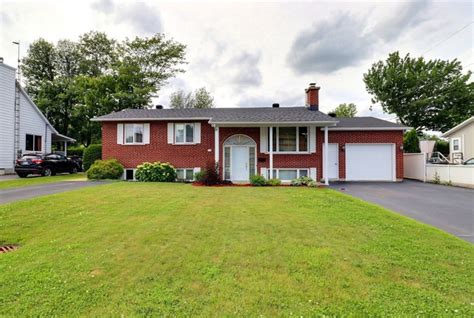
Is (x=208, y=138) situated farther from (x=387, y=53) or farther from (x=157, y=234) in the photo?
(x=387, y=53)

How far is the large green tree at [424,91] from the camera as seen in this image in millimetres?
29328

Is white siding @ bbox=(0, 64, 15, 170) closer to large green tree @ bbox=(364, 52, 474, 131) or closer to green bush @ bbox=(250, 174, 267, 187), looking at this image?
green bush @ bbox=(250, 174, 267, 187)

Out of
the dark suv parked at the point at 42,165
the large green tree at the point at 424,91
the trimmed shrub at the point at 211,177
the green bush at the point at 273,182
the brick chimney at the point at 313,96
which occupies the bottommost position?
the green bush at the point at 273,182

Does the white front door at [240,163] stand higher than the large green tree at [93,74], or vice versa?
the large green tree at [93,74]

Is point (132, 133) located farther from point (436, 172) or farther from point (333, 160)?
point (436, 172)

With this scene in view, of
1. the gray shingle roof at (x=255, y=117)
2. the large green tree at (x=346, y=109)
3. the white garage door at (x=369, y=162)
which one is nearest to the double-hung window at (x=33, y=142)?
the gray shingle roof at (x=255, y=117)

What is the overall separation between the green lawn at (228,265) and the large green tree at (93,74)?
24.2m

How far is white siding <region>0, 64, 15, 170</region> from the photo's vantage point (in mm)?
17969

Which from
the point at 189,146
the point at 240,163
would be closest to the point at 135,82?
the point at 189,146

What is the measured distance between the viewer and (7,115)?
1841 cm

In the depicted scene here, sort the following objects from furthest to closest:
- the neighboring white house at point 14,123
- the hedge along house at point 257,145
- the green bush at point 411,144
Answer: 1. the green bush at point 411,144
2. the neighboring white house at point 14,123
3. the hedge along house at point 257,145

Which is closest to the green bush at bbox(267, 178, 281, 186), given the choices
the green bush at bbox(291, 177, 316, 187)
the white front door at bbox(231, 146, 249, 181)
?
the green bush at bbox(291, 177, 316, 187)

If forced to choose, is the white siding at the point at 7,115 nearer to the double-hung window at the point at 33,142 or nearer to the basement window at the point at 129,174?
the double-hung window at the point at 33,142

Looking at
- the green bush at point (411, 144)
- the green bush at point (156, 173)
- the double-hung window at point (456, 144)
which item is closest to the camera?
the green bush at point (156, 173)
